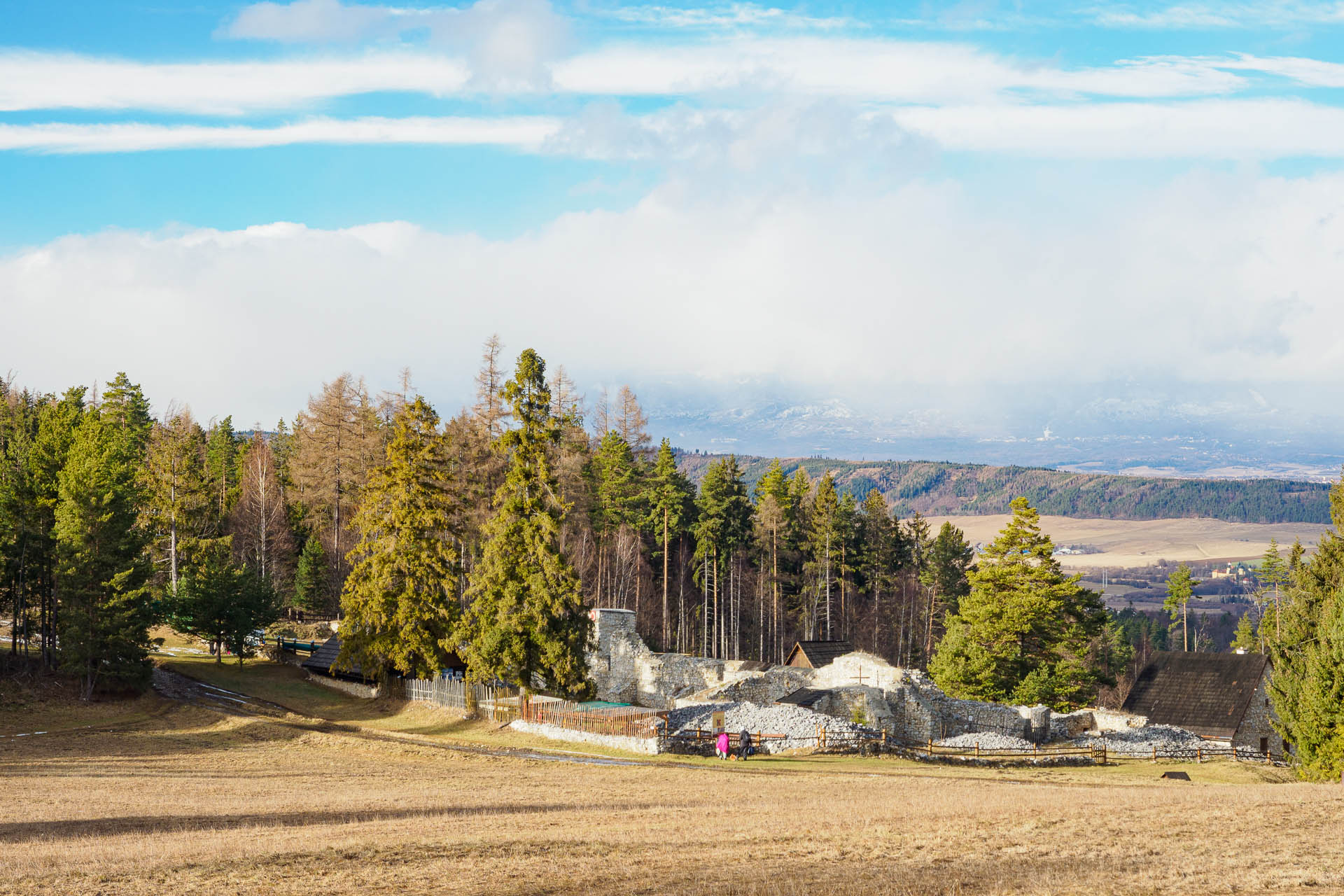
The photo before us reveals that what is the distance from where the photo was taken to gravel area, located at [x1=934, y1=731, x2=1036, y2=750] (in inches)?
1593

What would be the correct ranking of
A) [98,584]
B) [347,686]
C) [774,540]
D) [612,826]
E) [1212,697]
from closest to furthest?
[612,826], [98,584], [347,686], [1212,697], [774,540]

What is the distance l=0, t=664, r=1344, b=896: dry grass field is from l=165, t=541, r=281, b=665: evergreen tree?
17.0 metres

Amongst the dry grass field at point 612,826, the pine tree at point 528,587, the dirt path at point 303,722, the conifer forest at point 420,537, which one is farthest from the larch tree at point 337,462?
the dry grass field at point 612,826

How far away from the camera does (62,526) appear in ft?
144

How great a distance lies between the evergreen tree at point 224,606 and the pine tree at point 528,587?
15.5 metres

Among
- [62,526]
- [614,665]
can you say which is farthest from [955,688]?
[62,526]

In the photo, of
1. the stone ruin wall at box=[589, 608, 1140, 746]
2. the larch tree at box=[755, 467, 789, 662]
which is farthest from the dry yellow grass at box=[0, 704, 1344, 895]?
the larch tree at box=[755, 467, 789, 662]

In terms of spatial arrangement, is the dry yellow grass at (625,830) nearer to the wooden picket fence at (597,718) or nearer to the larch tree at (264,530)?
the wooden picket fence at (597,718)

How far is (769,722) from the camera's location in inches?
1486

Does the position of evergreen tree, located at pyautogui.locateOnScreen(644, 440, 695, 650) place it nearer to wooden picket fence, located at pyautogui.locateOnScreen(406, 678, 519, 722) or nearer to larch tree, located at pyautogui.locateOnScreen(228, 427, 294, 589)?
larch tree, located at pyautogui.locateOnScreen(228, 427, 294, 589)

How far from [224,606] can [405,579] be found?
1107 centimetres

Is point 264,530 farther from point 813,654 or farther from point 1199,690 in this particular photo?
point 1199,690

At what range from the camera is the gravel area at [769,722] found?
3659 cm

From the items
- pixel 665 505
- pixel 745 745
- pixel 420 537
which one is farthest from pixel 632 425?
pixel 745 745
